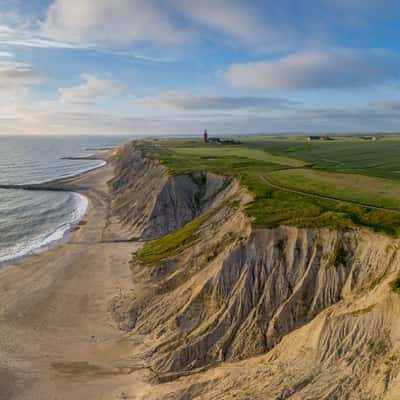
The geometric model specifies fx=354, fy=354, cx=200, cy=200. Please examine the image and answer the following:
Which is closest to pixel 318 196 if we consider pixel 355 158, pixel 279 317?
pixel 279 317

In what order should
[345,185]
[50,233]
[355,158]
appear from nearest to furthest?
[345,185], [50,233], [355,158]

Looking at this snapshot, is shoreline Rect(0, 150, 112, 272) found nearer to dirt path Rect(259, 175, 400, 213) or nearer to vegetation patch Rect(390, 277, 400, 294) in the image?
dirt path Rect(259, 175, 400, 213)

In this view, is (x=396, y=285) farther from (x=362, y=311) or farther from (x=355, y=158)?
(x=355, y=158)

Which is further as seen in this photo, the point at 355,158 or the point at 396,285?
the point at 355,158

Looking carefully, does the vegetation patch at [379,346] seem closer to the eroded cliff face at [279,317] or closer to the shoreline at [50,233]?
the eroded cliff face at [279,317]

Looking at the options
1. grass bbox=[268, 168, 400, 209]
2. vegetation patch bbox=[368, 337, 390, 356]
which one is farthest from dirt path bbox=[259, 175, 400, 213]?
vegetation patch bbox=[368, 337, 390, 356]
